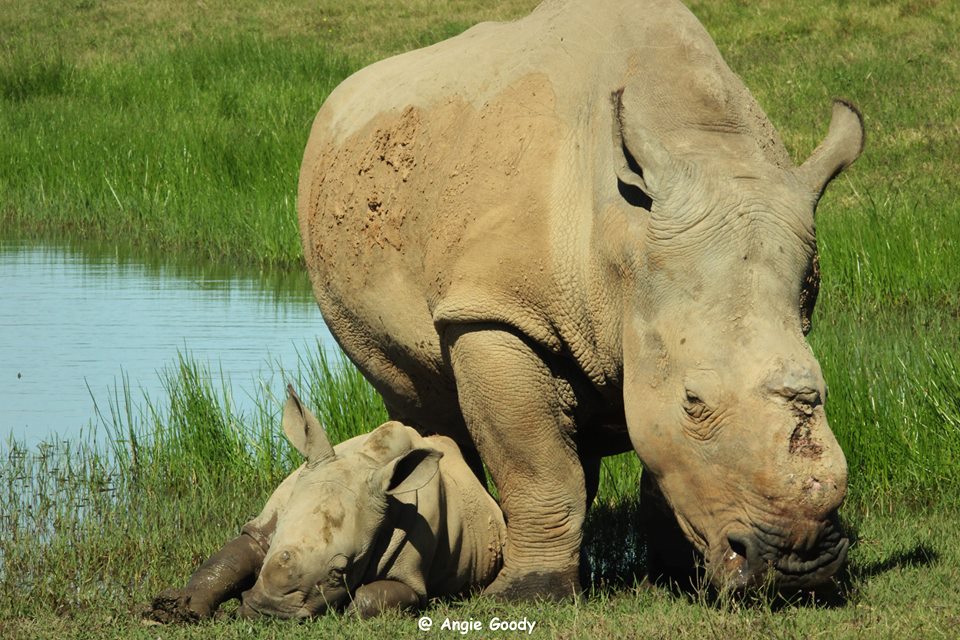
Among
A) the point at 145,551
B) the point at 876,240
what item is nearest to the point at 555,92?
the point at 145,551

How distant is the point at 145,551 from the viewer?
7090 millimetres

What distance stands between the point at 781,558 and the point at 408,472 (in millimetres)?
1495

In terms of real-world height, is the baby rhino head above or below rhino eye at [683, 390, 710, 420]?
below

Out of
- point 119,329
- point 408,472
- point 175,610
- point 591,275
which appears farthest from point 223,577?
point 119,329

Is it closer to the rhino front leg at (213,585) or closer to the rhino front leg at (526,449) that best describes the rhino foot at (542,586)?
the rhino front leg at (526,449)

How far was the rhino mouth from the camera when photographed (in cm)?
505

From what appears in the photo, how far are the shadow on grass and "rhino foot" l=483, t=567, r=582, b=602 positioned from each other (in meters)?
0.16

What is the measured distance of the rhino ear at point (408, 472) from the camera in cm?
593

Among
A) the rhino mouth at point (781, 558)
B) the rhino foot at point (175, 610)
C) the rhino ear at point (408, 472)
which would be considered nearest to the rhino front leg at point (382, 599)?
the rhino ear at point (408, 472)

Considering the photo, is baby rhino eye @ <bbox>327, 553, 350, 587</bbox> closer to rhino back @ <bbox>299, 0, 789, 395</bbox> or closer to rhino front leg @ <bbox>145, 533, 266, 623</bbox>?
rhino front leg @ <bbox>145, 533, 266, 623</bbox>

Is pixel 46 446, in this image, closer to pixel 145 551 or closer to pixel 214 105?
pixel 145 551

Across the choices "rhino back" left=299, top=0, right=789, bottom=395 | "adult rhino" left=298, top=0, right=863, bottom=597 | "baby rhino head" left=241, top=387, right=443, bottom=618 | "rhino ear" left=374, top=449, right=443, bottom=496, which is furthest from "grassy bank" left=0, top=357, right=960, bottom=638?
"rhino back" left=299, top=0, right=789, bottom=395

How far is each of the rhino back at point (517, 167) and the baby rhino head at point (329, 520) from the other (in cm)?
55

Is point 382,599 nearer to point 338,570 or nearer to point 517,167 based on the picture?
point 338,570
